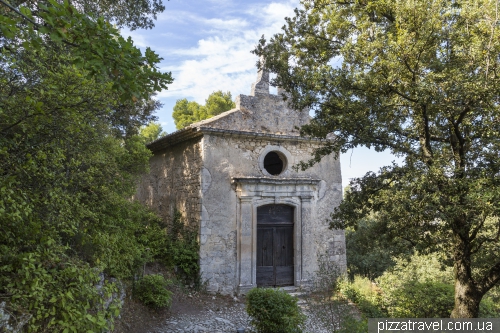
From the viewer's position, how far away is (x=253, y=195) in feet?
32.6

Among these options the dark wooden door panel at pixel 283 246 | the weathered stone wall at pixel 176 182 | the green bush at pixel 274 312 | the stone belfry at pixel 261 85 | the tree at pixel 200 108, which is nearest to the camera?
the green bush at pixel 274 312

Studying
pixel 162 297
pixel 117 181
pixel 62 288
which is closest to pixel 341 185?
pixel 162 297

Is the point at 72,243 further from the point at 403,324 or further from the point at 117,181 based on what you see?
the point at 403,324

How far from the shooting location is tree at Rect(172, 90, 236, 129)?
2055cm

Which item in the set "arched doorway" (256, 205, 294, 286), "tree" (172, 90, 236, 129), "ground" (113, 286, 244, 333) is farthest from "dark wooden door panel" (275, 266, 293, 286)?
"tree" (172, 90, 236, 129)

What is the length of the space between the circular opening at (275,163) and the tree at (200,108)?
9447mm

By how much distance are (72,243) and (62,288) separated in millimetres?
1696

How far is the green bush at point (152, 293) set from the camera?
743cm

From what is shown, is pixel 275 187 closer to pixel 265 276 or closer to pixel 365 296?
pixel 265 276

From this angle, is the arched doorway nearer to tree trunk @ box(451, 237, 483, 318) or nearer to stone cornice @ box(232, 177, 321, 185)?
stone cornice @ box(232, 177, 321, 185)

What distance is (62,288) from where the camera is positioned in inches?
136

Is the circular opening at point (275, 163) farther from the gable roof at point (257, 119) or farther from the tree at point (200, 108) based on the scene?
the tree at point (200, 108)

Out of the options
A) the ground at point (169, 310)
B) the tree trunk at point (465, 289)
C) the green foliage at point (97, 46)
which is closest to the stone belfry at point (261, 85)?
the ground at point (169, 310)

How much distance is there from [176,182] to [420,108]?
7319 mm
